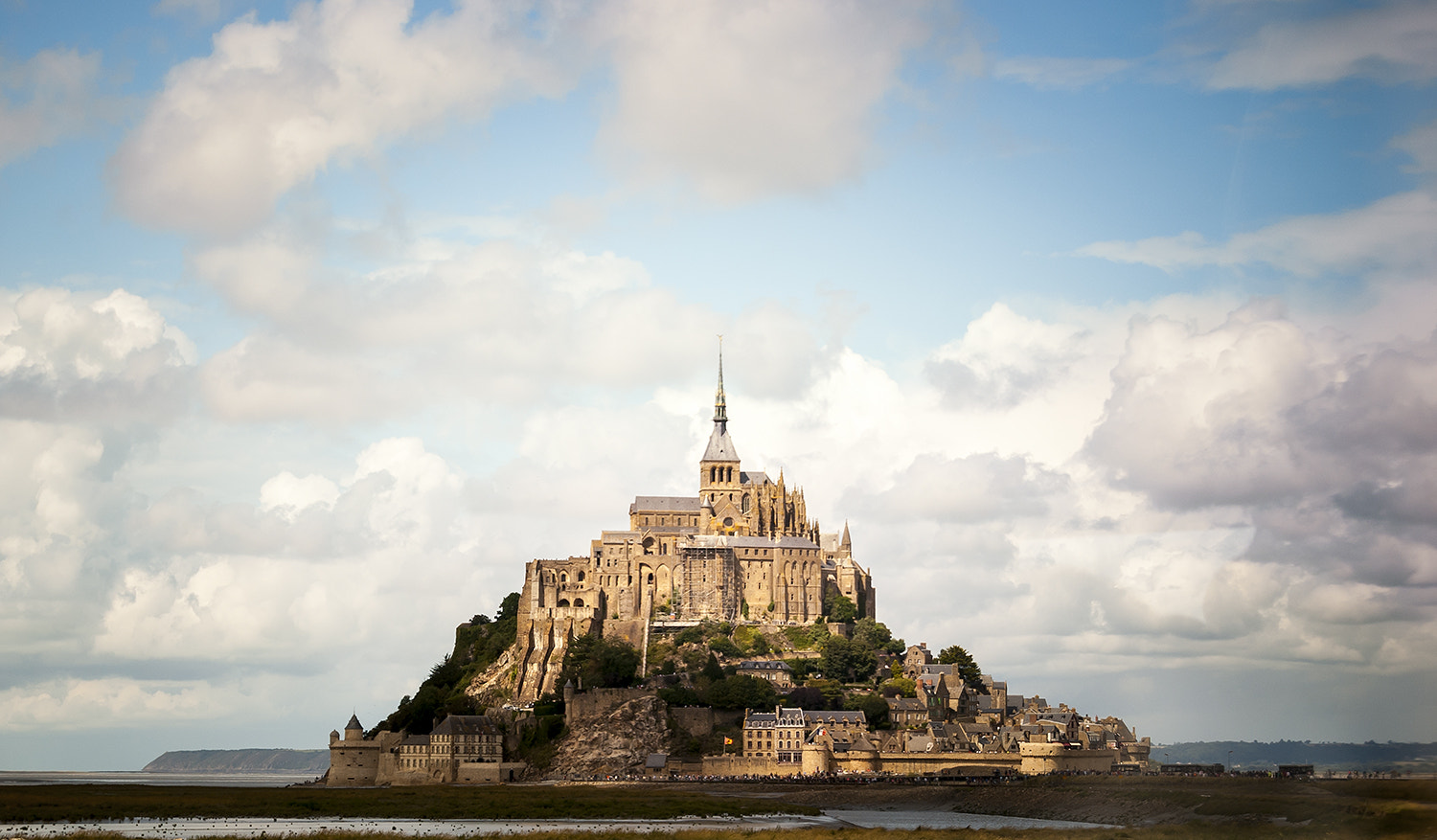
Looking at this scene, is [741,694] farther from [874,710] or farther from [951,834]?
[951,834]

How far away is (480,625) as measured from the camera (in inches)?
5684

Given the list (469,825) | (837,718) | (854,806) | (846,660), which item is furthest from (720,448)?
(469,825)

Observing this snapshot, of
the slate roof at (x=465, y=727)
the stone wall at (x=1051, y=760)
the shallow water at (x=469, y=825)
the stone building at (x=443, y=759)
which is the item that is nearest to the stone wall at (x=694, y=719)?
the stone building at (x=443, y=759)

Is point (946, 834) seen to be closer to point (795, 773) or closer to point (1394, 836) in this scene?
point (1394, 836)

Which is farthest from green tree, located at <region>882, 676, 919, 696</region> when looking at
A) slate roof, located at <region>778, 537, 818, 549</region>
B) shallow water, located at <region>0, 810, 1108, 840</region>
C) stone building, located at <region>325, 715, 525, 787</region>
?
shallow water, located at <region>0, 810, 1108, 840</region>

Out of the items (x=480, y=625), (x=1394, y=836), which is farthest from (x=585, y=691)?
(x=1394, y=836)

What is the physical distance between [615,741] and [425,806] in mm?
25049

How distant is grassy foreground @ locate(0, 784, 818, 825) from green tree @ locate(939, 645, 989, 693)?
43623mm

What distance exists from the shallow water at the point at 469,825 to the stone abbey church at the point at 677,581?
1886 inches

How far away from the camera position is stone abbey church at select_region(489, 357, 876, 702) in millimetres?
132750

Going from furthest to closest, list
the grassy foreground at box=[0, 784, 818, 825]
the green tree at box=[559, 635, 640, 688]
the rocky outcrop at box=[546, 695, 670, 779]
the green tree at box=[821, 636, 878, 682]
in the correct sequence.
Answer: the green tree at box=[821, 636, 878, 682], the green tree at box=[559, 635, 640, 688], the rocky outcrop at box=[546, 695, 670, 779], the grassy foreground at box=[0, 784, 818, 825]

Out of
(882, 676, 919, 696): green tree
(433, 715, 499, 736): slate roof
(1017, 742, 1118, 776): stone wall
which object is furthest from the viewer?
(882, 676, 919, 696): green tree

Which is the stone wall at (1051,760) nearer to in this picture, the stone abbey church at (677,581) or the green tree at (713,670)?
the green tree at (713,670)

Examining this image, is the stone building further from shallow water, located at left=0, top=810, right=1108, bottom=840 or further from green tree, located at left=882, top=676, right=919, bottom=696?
green tree, located at left=882, top=676, right=919, bottom=696
